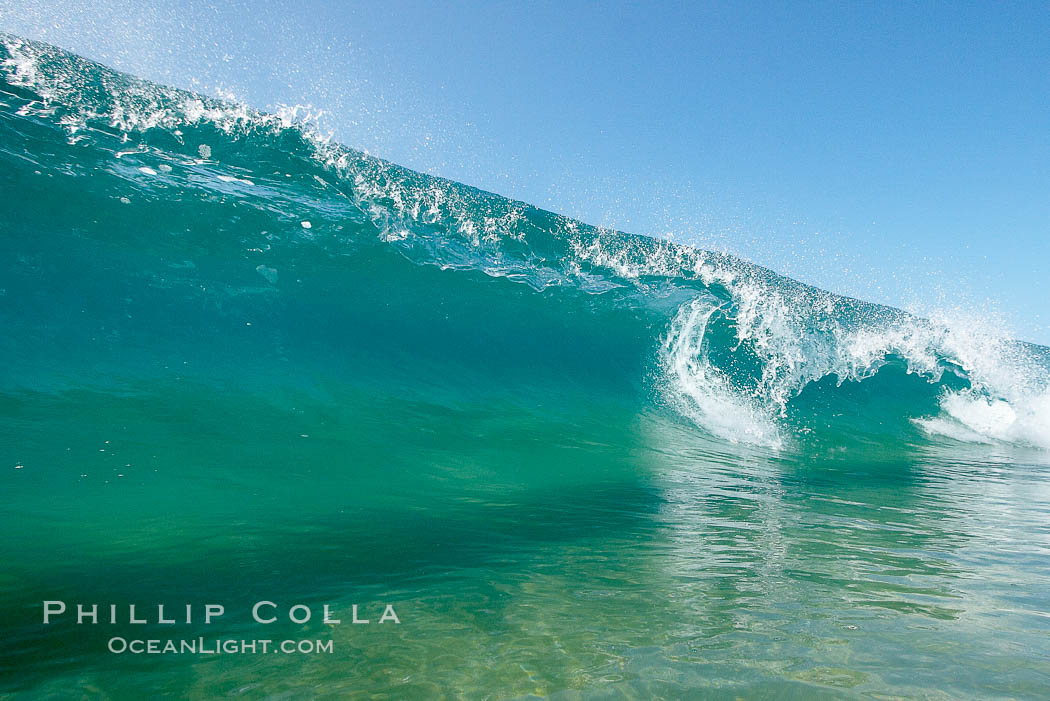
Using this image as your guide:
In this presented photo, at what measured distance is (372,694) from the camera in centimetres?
166

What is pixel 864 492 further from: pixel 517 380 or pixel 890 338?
pixel 890 338

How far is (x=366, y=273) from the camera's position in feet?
33.0

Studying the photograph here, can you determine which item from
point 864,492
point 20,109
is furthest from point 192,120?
point 864,492

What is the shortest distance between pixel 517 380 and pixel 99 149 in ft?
24.2

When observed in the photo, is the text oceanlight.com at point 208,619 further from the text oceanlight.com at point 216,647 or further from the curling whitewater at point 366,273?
the curling whitewater at point 366,273

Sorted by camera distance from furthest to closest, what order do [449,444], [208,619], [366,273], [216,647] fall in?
1. [366,273]
2. [449,444]
3. [208,619]
4. [216,647]

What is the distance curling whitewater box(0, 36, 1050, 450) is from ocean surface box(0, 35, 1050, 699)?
56mm

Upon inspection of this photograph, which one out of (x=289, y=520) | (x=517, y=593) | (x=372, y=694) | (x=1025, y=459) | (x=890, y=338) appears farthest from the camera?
(x=890, y=338)

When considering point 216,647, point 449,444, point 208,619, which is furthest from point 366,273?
point 216,647

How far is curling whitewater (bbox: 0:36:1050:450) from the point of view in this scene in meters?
7.79

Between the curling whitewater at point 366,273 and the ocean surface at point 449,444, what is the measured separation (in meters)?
0.06

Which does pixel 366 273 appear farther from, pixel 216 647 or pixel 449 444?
pixel 216 647

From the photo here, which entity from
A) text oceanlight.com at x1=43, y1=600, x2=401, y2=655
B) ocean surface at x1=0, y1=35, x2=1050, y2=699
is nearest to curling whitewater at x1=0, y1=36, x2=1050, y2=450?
ocean surface at x1=0, y1=35, x2=1050, y2=699

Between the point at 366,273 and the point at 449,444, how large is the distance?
4.62 m
